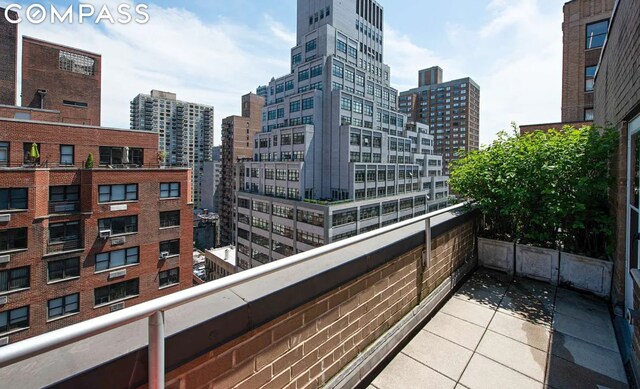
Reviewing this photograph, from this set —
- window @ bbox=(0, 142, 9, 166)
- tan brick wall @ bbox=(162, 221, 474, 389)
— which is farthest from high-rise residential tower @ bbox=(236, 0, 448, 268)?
tan brick wall @ bbox=(162, 221, 474, 389)

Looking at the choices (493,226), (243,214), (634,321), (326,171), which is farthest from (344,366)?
(243,214)

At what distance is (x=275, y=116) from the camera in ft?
180

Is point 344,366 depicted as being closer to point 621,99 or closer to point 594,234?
point 594,234

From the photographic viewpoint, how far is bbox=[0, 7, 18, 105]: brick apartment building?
35.2 metres

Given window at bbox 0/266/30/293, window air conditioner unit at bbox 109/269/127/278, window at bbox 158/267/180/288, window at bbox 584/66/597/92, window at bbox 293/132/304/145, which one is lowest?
window at bbox 158/267/180/288

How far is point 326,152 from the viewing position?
4875cm

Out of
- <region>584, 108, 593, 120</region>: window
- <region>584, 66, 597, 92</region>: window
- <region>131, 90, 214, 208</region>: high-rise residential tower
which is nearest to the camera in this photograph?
<region>584, 66, 597, 92</region>: window

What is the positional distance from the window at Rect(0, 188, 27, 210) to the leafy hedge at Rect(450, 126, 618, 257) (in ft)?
85.3

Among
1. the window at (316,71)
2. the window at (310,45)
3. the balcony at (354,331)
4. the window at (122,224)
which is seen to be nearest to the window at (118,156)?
the window at (122,224)

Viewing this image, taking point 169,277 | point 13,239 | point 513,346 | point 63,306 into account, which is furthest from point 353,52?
point 513,346

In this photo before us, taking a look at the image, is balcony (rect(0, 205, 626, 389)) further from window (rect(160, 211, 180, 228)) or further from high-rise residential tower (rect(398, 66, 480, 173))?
high-rise residential tower (rect(398, 66, 480, 173))

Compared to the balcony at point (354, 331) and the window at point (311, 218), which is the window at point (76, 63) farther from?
the balcony at point (354, 331)

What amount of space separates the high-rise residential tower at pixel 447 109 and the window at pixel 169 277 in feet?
317

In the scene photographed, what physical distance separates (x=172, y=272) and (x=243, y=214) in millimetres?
25819
